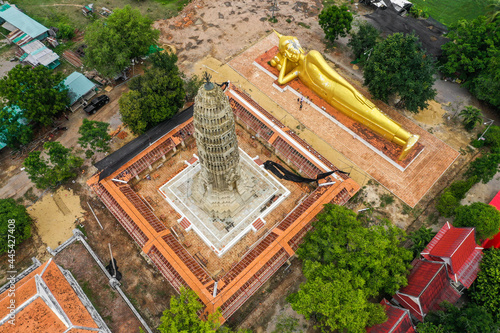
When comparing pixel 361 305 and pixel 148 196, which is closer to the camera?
pixel 361 305

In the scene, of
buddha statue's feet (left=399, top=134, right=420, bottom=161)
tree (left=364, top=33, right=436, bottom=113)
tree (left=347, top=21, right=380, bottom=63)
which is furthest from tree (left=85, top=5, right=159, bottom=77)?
buddha statue's feet (left=399, top=134, right=420, bottom=161)

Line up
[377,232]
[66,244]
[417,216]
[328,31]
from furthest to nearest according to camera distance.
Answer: [328,31]
[417,216]
[66,244]
[377,232]

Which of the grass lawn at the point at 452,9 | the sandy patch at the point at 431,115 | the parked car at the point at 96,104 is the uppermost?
the grass lawn at the point at 452,9

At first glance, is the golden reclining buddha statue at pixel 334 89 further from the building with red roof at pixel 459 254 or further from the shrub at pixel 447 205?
the building with red roof at pixel 459 254

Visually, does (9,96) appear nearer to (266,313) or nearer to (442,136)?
(266,313)

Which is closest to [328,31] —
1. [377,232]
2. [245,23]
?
[245,23]

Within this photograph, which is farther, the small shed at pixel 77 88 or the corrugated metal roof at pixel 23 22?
the corrugated metal roof at pixel 23 22

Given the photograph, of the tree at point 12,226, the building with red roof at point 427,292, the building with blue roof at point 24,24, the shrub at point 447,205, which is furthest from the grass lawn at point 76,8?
the building with red roof at point 427,292

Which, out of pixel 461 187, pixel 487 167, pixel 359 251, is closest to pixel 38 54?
pixel 359 251
